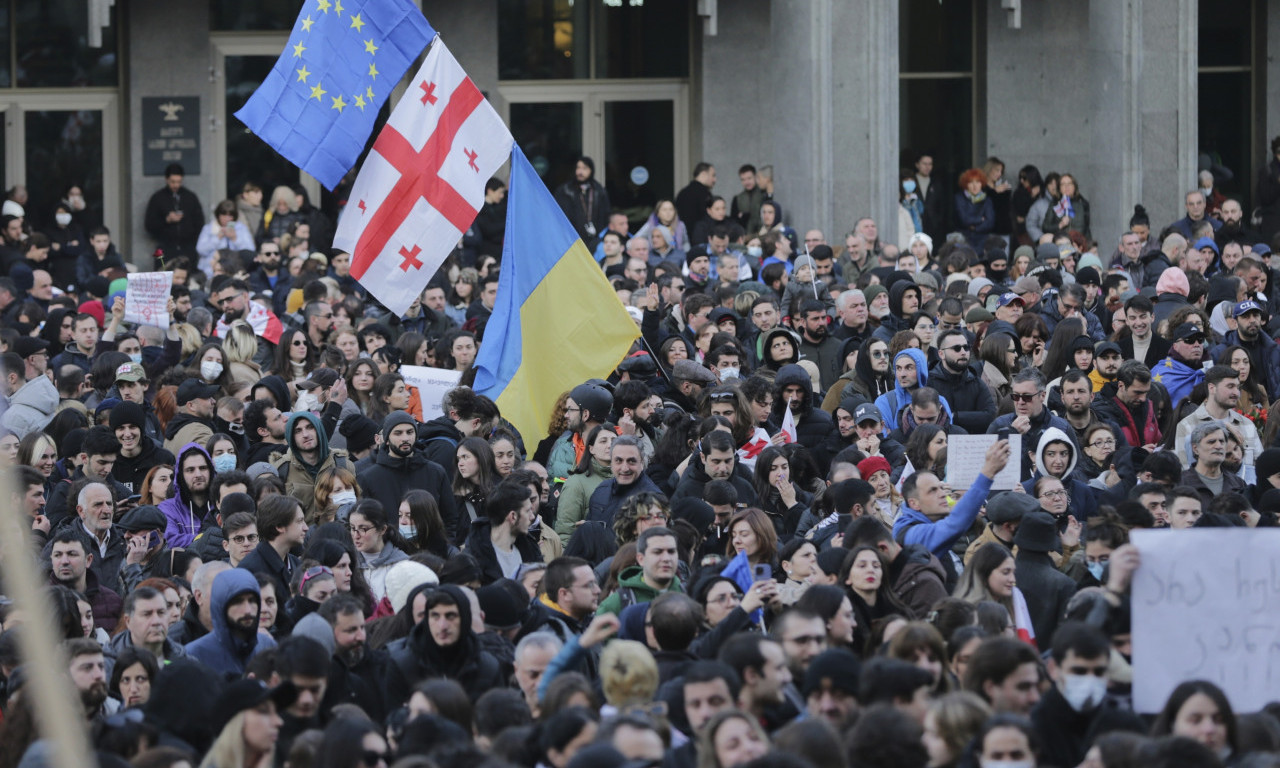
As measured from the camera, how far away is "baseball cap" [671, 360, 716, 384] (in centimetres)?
1345

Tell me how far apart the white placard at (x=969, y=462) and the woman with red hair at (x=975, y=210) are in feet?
41.1

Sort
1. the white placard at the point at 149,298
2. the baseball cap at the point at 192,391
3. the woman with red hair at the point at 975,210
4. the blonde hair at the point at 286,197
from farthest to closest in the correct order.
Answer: the woman with red hair at the point at 975,210
the blonde hair at the point at 286,197
the white placard at the point at 149,298
the baseball cap at the point at 192,391

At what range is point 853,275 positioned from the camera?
19.6 meters

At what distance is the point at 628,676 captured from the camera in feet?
24.1

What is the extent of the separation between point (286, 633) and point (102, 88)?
16.9 metres

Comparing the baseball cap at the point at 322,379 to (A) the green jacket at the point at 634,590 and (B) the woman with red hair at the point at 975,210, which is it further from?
(B) the woman with red hair at the point at 975,210

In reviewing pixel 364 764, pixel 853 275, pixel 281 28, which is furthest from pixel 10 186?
pixel 364 764

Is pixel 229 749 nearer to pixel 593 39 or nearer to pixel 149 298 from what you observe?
pixel 149 298

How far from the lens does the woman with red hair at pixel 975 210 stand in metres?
23.7

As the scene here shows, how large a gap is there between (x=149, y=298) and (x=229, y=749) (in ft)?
29.1

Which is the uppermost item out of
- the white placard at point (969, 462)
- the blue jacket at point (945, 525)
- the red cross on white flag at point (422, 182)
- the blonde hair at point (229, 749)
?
the red cross on white flag at point (422, 182)

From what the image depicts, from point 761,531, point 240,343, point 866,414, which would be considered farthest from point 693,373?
point 761,531

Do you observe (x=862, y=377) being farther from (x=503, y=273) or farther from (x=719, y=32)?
(x=719, y=32)

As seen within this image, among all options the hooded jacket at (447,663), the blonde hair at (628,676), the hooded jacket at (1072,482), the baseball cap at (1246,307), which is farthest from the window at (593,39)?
the blonde hair at (628,676)
